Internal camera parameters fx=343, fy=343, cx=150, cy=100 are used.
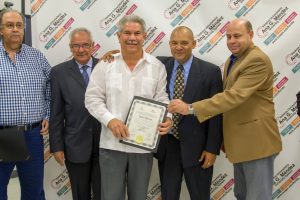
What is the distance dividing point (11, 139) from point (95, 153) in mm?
576

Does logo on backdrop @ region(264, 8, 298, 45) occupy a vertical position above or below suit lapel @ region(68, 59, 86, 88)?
above

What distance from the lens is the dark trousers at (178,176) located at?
228 cm

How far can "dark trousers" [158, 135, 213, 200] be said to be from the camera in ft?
7.48

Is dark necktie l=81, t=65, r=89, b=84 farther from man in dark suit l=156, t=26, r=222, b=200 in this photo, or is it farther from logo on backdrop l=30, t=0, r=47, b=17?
logo on backdrop l=30, t=0, r=47, b=17

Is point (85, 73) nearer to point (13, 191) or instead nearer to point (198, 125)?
point (198, 125)

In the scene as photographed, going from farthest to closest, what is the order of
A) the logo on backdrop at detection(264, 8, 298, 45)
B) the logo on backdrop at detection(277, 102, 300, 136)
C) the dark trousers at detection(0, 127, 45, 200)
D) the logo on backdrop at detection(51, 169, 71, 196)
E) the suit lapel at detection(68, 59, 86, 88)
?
the logo on backdrop at detection(51, 169, 71, 196) → the logo on backdrop at detection(277, 102, 300, 136) → the logo on backdrop at detection(264, 8, 298, 45) → the suit lapel at detection(68, 59, 86, 88) → the dark trousers at detection(0, 127, 45, 200)

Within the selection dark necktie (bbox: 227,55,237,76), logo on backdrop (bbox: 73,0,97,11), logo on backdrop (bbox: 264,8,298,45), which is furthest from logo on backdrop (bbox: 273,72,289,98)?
logo on backdrop (bbox: 73,0,97,11)

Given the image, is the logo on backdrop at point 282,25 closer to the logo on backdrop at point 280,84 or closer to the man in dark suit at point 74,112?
the logo on backdrop at point 280,84

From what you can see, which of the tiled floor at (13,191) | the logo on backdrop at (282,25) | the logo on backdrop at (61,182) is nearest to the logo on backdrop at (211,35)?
the logo on backdrop at (282,25)

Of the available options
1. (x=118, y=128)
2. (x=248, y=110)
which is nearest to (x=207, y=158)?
(x=248, y=110)

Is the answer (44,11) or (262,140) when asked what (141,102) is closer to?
(262,140)

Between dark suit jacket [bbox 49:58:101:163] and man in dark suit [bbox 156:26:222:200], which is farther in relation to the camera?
dark suit jacket [bbox 49:58:101:163]

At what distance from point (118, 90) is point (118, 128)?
8.7 inches

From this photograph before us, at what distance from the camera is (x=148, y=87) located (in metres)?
1.96
